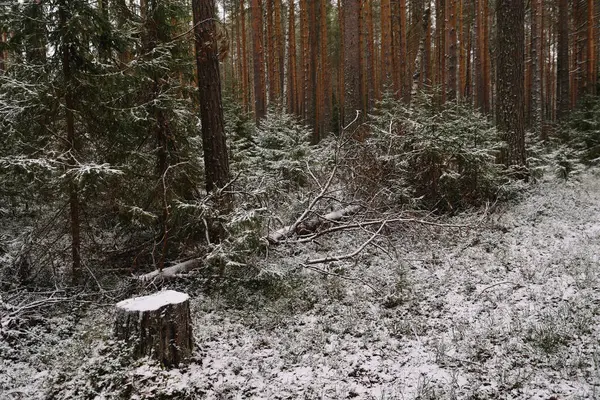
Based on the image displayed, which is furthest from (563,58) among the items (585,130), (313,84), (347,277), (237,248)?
(237,248)

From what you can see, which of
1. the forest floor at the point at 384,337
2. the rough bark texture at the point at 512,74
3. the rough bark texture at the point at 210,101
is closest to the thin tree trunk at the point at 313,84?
the rough bark texture at the point at 512,74

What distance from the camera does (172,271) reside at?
610cm

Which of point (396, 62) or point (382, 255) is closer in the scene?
point (382, 255)

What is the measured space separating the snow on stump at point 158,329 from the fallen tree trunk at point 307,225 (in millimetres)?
2358

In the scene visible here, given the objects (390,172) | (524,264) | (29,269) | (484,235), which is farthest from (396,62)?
(29,269)

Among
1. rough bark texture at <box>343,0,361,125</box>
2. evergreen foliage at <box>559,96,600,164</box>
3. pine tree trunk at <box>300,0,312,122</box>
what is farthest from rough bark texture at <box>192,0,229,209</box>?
pine tree trunk at <box>300,0,312,122</box>

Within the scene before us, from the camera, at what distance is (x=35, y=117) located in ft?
19.2

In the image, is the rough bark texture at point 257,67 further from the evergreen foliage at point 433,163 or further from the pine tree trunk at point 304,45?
the evergreen foliage at point 433,163

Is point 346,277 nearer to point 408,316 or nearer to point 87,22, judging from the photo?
point 408,316

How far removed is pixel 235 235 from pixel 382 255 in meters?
2.95

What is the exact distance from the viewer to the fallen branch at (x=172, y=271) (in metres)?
5.86

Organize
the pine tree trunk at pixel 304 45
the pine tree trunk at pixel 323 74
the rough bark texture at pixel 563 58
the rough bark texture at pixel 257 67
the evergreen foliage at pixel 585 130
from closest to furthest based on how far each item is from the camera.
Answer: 1. the evergreen foliage at pixel 585 130
2. the rough bark texture at pixel 563 58
3. the rough bark texture at pixel 257 67
4. the pine tree trunk at pixel 304 45
5. the pine tree trunk at pixel 323 74

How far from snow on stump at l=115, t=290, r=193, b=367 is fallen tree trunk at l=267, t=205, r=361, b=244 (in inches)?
92.8

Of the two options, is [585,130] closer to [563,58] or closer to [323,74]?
[563,58]
